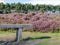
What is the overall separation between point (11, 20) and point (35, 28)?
10.9 ft

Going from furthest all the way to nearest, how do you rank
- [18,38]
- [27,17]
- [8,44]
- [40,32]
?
[27,17] → [40,32] → [18,38] → [8,44]

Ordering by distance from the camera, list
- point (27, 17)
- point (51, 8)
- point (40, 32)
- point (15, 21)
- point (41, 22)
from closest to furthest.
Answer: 1. point (40, 32)
2. point (41, 22)
3. point (15, 21)
4. point (27, 17)
5. point (51, 8)

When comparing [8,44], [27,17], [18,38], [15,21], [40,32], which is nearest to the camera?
[8,44]

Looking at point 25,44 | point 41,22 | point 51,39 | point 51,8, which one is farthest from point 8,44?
point 51,8

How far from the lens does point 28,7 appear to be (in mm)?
44312

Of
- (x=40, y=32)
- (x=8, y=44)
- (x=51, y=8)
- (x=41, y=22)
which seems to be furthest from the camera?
(x=51, y=8)

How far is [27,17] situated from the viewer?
70.2 ft

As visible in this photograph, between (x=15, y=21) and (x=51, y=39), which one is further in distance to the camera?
(x=15, y=21)

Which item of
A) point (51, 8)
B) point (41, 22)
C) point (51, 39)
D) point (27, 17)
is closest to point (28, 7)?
point (51, 8)

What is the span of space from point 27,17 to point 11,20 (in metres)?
1.93

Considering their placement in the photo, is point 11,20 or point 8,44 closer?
point 8,44

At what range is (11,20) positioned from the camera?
19938 millimetres

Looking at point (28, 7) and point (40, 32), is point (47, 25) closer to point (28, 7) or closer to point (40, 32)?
point (40, 32)

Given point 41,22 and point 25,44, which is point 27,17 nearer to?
point 41,22
